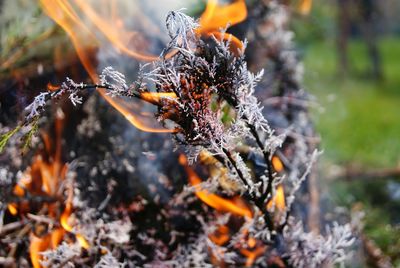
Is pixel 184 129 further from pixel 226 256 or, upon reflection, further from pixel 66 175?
pixel 66 175

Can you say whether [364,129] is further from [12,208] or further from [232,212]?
[12,208]

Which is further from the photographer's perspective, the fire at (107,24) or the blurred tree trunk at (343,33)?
the blurred tree trunk at (343,33)

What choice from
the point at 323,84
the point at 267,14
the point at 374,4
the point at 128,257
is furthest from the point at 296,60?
the point at 374,4

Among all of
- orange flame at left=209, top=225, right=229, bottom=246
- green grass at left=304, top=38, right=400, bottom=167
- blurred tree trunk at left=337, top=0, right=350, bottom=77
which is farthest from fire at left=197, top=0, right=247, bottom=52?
blurred tree trunk at left=337, top=0, right=350, bottom=77

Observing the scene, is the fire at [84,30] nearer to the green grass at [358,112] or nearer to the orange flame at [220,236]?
the orange flame at [220,236]

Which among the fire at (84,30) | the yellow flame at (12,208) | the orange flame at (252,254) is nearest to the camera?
the orange flame at (252,254)

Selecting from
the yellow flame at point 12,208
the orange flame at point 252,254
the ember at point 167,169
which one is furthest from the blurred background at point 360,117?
the yellow flame at point 12,208
